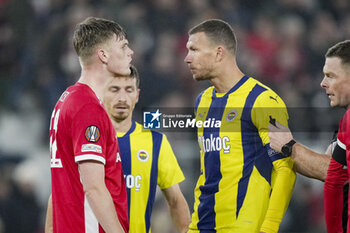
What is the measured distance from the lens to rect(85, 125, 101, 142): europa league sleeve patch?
2.86 metres

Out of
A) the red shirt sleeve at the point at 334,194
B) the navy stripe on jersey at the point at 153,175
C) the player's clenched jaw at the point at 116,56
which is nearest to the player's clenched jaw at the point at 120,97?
the navy stripe on jersey at the point at 153,175

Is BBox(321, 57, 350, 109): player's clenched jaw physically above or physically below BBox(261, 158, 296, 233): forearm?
above

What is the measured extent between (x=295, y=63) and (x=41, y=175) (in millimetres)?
4304

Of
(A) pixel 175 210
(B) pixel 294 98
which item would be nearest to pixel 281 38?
(B) pixel 294 98

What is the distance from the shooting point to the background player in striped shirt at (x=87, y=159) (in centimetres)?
283

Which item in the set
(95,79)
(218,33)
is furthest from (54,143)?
(218,33)

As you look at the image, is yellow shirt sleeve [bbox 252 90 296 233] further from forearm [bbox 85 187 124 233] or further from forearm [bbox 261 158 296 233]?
forearm [bbox 85 187 124 233]

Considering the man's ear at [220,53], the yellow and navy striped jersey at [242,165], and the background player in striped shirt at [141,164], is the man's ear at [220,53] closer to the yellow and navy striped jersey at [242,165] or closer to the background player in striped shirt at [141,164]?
the yellow and navy striped jersey at [242,165]

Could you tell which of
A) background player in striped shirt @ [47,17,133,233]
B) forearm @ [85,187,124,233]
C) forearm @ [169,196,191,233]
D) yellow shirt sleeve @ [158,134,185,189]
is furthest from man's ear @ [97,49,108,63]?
forearm @ [169,196,191,233]

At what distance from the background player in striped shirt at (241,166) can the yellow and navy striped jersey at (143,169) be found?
37 centimetres

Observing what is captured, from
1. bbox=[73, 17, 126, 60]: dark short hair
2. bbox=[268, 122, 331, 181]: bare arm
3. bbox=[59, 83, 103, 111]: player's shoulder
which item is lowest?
bbox=[268, 122, 331, 181]: bare arm

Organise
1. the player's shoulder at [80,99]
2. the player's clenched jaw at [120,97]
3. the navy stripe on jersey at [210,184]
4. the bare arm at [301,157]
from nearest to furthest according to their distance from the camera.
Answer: the player's shoulder at [80,99] → the bare arm at [301,157] → the navy stripe on jersey at [210,184] → the player's clenched jaw at [120,97]

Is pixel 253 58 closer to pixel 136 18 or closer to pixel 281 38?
pixel 281 38

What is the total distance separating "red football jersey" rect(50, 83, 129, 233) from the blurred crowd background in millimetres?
3597
